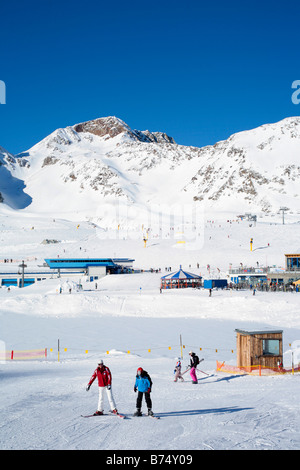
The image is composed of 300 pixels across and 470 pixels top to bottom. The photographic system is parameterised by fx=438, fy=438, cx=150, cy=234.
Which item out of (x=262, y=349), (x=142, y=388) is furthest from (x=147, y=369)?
(x=142, y=388)

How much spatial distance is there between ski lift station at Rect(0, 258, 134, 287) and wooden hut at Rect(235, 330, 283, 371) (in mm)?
38183

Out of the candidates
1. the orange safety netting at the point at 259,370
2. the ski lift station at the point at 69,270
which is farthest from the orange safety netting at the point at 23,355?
the ski lift station at the point at 69,270

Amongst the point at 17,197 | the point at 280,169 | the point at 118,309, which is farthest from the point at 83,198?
the point at 118,309

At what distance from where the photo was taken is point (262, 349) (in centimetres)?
1346

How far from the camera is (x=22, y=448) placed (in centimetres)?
655

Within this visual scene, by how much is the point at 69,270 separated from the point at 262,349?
46.8 m

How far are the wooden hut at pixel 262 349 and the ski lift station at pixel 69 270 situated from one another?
38.2 m

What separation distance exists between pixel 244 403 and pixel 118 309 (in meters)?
21.6

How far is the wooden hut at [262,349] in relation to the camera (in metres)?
13.4

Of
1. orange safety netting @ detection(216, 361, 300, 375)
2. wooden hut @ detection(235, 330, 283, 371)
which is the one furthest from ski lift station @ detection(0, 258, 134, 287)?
wooden hut @ detection(235, 330, 283, 371)

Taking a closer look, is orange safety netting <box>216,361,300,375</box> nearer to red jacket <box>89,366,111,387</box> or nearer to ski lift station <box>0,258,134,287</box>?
red jacket <box>89,366,111,387</box>

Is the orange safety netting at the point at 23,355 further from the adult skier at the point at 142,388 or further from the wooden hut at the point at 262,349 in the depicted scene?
the adult skier at the point at 142,388

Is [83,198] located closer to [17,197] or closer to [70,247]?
[17,197]

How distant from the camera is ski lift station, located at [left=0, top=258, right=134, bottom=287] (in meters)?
53.8
